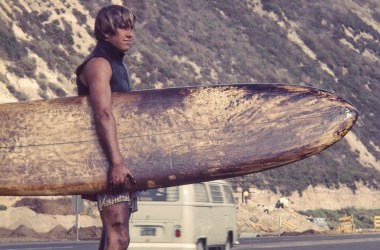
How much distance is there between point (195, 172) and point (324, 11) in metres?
73.9

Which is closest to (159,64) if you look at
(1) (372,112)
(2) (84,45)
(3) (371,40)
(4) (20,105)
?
(2) (84,45)

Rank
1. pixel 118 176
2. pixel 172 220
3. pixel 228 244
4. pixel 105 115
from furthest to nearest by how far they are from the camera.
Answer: pixel 228 244 → pixel 172 220 → pixel 105 115 → pixel 118 176

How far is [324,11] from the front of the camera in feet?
257

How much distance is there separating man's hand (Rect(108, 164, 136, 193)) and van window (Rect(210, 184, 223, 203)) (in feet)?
57.7

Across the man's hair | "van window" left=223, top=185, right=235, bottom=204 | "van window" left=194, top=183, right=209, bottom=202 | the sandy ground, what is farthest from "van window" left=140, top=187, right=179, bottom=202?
the sandy ground

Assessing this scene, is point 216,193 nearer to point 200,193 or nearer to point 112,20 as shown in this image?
point 200,193

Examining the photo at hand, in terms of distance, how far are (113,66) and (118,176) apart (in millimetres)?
555

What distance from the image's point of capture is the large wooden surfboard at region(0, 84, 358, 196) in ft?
17.7

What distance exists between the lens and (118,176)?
5188 mm

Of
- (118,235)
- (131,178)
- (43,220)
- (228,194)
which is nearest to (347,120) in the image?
(131,178)

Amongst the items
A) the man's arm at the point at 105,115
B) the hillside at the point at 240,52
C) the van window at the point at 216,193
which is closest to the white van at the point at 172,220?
the van window at the point at 216,193

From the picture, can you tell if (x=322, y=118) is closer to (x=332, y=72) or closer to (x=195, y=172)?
(x=195, y=172)

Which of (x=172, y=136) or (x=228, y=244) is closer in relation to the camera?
(x=172, y=136)

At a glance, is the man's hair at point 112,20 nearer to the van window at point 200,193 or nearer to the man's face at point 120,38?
the man's face at point 120,38
